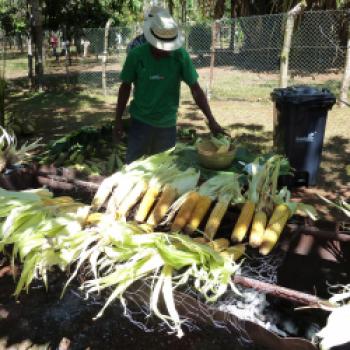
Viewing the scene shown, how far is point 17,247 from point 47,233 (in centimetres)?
18

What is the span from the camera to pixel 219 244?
84.0 inches

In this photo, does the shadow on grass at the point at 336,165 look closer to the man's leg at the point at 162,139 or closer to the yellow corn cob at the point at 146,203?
the man's leg at the point at 162,139

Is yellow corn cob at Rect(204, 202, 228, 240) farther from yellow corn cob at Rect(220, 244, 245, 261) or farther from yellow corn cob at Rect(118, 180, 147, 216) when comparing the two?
yellow corn cob at Rect(118, 180, 147, 216)

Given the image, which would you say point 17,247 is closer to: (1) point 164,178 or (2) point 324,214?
(1) point 164,178

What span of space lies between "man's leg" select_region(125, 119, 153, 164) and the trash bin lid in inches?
76.1

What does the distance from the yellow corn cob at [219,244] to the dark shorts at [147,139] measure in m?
2.07

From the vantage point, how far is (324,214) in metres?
4.40

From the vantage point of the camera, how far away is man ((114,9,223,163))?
3.59m

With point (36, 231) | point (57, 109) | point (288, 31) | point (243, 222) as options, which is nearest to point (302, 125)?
point (243, 222)

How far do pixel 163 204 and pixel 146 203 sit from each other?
0.12 metres

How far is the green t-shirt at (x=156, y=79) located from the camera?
12.1 ft

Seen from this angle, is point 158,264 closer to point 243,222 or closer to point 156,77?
point 243,222

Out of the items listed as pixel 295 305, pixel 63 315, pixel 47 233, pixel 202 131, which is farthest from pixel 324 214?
pixel 202 131

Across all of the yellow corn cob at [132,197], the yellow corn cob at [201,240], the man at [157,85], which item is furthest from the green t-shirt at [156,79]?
the yellow corn cob at [201,240]
